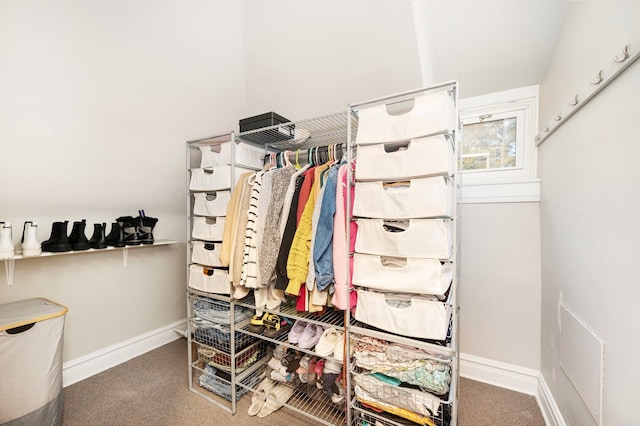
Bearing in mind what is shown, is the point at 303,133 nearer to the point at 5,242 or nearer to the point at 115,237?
the point at 115,237

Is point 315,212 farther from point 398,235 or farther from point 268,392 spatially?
point 268,392

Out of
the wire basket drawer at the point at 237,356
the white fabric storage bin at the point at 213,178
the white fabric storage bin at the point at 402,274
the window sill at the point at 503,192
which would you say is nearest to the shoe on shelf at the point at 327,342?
the white fabric storage bin at the point at 402,274

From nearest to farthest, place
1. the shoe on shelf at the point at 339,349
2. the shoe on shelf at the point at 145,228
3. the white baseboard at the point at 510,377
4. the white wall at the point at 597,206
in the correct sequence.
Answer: the white wall at the point at 597,206 → the shoe on shelf at the point at 339,349 → the white baseboard at the point at 510,377 → the shoe on shelf at the point at 145,228

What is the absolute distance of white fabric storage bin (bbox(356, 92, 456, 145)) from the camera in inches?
39.6

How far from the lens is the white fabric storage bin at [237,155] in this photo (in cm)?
161

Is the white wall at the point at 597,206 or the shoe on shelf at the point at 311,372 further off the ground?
the white wall at the point at 597,206

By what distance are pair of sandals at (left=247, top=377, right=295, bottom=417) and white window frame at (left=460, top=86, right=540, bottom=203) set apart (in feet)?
5.95

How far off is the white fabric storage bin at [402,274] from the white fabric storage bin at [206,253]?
90 cm

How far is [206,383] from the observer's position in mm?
1767

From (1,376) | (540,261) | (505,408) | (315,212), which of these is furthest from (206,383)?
(540,261)

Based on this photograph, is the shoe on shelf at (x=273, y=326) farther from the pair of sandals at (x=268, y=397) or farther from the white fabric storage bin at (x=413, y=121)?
the white fabric storage bin at (x=413, y=121)

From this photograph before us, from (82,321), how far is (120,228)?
0.74m

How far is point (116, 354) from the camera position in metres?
2.02

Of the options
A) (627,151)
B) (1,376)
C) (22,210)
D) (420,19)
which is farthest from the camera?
(22,210)
